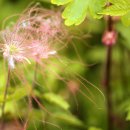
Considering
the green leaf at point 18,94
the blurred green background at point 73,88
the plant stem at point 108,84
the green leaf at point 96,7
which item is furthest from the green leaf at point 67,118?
the green leaf at point 96,7

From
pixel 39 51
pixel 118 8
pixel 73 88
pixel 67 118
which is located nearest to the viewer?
pixel 118 8

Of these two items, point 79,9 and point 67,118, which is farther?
point 67,118

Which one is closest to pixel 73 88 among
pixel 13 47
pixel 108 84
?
pixel 108 84

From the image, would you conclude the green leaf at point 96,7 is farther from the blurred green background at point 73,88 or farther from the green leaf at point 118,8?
the blurred green background at point 73,88

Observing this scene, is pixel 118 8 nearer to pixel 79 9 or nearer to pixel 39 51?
pixel 79 9

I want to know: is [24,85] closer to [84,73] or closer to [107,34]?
[107,34]
